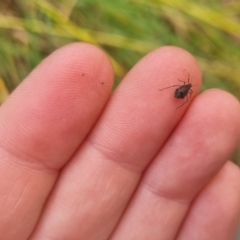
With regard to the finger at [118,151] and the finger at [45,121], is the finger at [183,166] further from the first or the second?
the finger at [45,121]

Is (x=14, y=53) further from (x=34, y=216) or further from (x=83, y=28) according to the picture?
(x=34, y=216)

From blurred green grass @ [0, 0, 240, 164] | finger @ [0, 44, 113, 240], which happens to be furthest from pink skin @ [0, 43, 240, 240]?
blurred green grass @ [0, 0, 240, 164]

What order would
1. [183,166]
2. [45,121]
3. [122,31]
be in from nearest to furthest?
[45,121] → [183,166] → [122,31]

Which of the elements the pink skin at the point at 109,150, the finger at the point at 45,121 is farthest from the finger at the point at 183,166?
the finger at the point at 45,121

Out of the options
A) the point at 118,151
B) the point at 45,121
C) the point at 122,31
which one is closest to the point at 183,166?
the point at 118,151

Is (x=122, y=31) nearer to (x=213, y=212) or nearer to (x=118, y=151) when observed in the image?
(x=118, y=151)

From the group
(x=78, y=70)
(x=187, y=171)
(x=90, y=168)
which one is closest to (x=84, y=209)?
(x=90, y=168)
